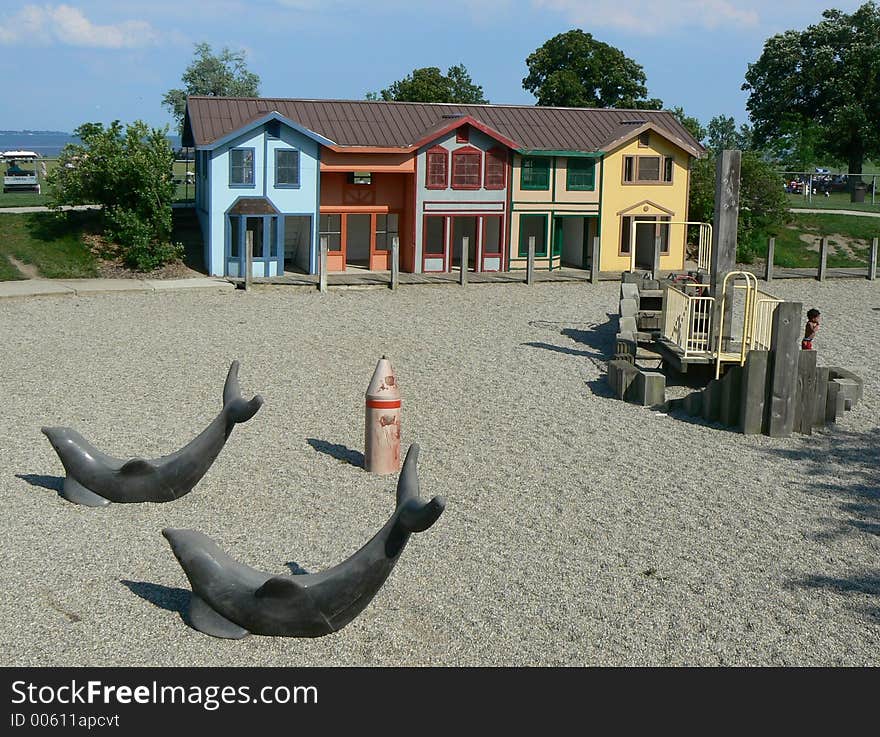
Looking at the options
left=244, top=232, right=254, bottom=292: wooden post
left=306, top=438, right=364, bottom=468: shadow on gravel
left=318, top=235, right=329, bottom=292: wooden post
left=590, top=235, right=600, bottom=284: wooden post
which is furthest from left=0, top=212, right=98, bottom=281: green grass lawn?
left=306, top=438, right=364, bottom=468: shadow on gravel

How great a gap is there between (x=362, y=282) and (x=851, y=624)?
23175 millimetres

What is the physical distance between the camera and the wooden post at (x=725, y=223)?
694 inches

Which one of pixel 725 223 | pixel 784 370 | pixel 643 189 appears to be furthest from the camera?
pixel 643 189

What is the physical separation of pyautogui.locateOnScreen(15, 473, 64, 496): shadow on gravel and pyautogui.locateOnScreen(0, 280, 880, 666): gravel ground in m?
0.06

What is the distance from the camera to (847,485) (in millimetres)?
12898

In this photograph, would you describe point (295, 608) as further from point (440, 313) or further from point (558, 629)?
point (440, 313)

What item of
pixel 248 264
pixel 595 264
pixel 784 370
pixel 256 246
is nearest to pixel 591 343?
pixel 784 370

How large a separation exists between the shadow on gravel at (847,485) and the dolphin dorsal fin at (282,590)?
432 centimetres

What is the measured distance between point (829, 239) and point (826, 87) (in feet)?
95.9

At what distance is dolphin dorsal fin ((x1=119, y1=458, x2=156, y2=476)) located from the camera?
1127cm

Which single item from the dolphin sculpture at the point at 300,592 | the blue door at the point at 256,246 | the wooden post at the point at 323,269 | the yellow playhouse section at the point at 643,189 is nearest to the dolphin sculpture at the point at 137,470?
the dolphin sculpture at the point at 300,592

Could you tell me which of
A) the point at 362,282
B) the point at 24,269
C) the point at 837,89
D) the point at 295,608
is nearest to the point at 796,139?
the point at 837,89

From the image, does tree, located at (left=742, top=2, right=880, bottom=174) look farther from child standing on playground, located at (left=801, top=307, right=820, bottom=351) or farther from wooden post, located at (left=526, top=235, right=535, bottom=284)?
child standing on playground, located at (left=801, top=307, right=820, bottom=351)

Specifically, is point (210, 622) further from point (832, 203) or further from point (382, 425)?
point (832, 203)
